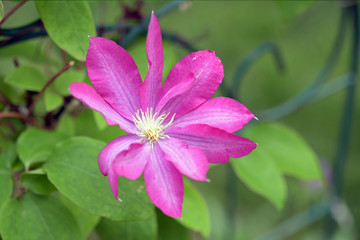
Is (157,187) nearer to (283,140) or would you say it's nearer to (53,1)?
(53,1)

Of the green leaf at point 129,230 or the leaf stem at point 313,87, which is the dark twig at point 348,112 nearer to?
the leaf stem at point 313,87

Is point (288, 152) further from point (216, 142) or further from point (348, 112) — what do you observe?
point (216, 142)

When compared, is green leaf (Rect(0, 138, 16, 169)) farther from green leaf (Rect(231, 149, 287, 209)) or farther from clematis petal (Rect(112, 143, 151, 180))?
green leaf (Rect(231, 149, 287, 209))

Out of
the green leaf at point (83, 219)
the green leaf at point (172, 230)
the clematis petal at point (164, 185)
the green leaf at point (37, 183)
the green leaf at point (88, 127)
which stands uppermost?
the clematis petal at point (164, 185)

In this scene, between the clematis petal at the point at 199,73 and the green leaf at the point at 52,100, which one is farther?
the green leaf at the point at 52,100

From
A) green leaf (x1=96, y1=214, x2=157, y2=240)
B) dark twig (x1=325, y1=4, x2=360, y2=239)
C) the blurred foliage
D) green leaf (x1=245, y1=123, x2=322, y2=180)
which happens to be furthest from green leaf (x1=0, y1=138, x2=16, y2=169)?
dark twig (x1=325, y1=4, x2=360, y2=239)

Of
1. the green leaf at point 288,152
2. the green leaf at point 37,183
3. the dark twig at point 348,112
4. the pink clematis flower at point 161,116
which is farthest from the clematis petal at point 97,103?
the dark twig at point 348,112

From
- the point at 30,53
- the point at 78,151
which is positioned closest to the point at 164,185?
the point at 78,151
